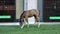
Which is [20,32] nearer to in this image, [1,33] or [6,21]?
[1,33]

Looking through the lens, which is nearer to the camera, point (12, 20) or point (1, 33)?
point (1, 33)

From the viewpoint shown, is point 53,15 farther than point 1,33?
Yes

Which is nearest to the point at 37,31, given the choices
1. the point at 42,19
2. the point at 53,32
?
the point at 53,32

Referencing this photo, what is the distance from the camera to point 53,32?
15.8 metres

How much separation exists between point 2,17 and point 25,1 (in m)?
2.06

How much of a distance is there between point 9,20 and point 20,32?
17.7ft

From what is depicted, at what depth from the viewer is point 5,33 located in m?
15.6

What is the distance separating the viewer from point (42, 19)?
21.2 metres

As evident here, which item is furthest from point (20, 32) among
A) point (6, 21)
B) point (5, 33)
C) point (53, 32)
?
point (6, 21)

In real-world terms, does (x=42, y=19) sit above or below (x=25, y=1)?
below

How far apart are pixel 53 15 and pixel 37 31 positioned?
5.32 metres

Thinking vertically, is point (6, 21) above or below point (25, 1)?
below

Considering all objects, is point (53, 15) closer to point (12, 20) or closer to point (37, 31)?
point (12, 20)

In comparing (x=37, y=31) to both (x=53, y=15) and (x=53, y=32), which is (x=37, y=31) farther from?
(x=53, y=15)
